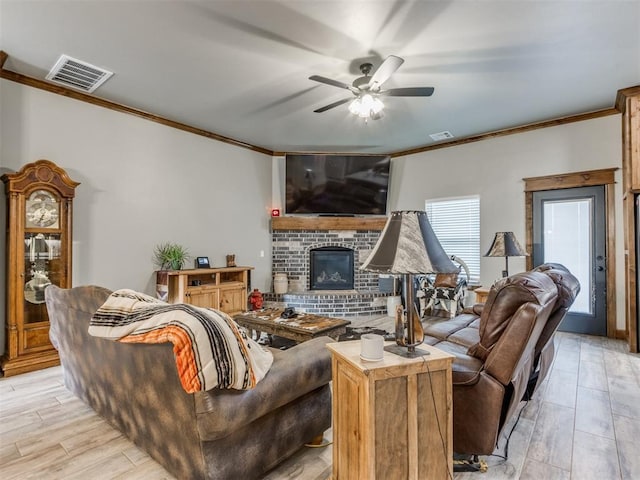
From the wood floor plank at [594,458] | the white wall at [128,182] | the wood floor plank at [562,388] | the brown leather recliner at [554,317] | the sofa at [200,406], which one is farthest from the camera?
the white wall at [128,182]

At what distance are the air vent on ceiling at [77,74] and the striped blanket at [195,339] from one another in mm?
2741

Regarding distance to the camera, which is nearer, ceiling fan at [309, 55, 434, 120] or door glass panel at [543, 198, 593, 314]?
ceiling fan at [309, 55, 434, 120]

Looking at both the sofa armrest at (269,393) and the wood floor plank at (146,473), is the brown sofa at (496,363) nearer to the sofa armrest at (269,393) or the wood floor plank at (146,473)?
the sofa armrest at (269,393)

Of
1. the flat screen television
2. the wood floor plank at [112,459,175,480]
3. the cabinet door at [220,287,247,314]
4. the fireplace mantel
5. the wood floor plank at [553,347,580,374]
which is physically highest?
the flat screen television

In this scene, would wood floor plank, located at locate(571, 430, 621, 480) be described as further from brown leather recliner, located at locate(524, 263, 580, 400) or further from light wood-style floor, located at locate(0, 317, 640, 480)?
brown leather recliner, located at locate(524, 263, 580, 400)

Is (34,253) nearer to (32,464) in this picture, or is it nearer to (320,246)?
(32,464)

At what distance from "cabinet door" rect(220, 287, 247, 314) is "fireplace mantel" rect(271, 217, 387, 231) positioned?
4.87 ft

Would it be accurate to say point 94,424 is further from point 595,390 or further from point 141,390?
point 595,390

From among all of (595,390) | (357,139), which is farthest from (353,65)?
(595,390)

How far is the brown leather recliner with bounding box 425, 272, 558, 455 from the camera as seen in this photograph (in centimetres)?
167

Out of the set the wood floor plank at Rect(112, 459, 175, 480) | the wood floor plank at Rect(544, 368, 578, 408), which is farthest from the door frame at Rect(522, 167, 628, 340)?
the wood floor plank at Rect(112, 459, 175, 480)

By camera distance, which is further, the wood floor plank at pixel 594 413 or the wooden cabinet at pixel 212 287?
the wooden cabinet at pixel 212 287

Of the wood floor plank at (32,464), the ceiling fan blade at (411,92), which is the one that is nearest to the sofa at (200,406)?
the wood floor plank at (32,464)

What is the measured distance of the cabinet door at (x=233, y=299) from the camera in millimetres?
4898
